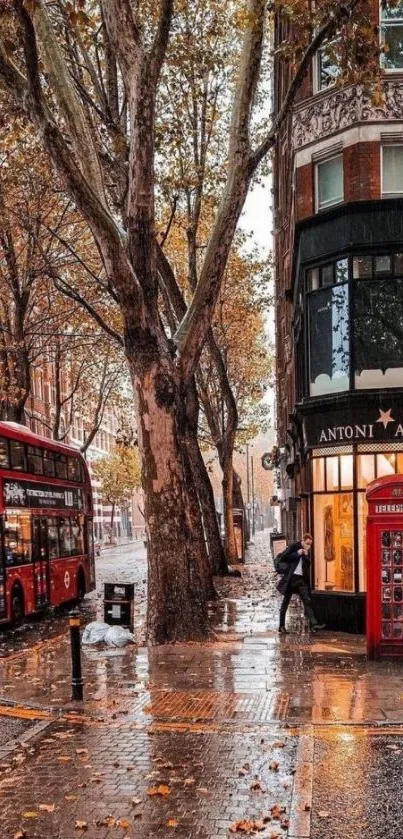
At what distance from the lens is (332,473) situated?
15484 mm

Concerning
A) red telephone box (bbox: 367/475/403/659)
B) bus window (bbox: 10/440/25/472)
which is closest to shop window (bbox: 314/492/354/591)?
red telephone box (bbox: 367/475/403/659)

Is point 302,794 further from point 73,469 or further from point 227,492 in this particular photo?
point 227,492

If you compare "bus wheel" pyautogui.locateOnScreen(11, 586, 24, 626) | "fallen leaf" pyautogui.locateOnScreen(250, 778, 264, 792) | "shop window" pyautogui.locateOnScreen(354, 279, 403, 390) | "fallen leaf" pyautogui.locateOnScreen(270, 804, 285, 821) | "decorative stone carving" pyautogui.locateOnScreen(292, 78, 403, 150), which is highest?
"decorative stone carving" pyautogui.locateOnScreen(292, 78, 403, 150)

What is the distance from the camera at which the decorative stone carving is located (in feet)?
50.4

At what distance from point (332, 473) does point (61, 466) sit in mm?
7991

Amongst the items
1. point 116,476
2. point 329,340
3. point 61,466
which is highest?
point 329,340

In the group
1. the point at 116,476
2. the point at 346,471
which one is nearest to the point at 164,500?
the point at 346,471

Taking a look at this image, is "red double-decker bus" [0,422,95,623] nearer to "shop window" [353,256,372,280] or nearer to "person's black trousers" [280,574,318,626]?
"person's black trousers" [280,574,318,626]

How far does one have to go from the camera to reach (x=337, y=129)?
15.8m

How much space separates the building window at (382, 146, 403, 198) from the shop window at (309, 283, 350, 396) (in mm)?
1842

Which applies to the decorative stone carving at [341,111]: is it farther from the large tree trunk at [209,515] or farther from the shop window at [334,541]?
the large tree trunk at [209,515]

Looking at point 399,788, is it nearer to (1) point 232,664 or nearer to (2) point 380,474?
(1) point 232,664

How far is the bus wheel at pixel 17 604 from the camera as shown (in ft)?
56.0

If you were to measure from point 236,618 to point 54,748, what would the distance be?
30.9ft
